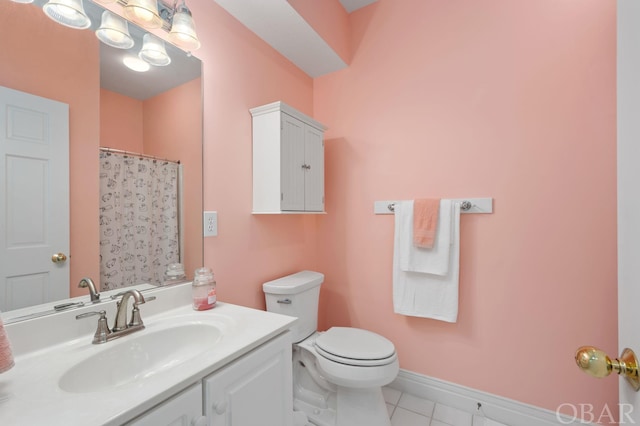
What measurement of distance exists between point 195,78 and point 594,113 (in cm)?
194

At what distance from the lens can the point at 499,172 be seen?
1.48 metres

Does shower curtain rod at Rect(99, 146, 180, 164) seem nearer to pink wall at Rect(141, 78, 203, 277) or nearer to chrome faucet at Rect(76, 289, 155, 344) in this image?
pink wall at Rect(141, 78, 203, 277)

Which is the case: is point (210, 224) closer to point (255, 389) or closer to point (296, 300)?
point (296, 300)

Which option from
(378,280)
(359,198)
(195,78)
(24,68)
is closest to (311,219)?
(359,198)

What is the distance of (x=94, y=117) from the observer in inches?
38.1

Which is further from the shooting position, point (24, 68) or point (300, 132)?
point (300, 132)

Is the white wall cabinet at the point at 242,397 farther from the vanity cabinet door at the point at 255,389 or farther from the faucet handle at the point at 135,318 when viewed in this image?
the faucet handle at the point at 135,318

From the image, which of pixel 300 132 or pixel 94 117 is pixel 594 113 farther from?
pixel 94 117

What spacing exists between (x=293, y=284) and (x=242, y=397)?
80 centimetres

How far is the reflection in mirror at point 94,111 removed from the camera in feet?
2.70

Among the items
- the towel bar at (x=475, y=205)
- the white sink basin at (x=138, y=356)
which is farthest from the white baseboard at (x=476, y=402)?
the white sink basin at (x=138, y=356)

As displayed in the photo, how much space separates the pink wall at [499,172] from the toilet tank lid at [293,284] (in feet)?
1.15

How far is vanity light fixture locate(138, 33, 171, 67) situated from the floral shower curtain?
432 millimetres

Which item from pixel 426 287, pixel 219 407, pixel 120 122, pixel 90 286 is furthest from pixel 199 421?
pixel 426 287
